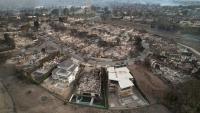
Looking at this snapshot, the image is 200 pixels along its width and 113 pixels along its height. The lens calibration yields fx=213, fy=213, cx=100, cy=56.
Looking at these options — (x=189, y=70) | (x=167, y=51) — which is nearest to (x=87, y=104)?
(x=189, y=70)

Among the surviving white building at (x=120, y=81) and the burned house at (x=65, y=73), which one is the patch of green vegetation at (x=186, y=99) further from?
the burned house at (x=65, y=73)

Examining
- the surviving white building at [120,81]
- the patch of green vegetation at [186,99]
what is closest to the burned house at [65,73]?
the surviving white building at [120,81]

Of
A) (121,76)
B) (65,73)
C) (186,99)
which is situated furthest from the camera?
(65,73)

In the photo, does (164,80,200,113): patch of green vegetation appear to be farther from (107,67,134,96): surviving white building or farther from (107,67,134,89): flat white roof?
(107,67,134,89): flat white roof

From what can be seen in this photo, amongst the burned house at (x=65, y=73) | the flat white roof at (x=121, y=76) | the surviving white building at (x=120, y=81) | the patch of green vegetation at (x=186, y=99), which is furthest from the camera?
the burned house at (x=65, y=73)

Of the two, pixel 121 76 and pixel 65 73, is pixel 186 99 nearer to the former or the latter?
pixel 121 76

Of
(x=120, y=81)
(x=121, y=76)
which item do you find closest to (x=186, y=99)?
(x=120, y=81)

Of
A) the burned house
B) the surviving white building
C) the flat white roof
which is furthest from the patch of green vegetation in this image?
the burned house

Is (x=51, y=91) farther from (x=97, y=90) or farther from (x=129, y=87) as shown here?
(x=129, y=87)

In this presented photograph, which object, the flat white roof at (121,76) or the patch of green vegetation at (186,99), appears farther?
the flat white roof at (121,76)

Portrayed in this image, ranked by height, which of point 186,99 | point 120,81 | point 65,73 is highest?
point 65,73
